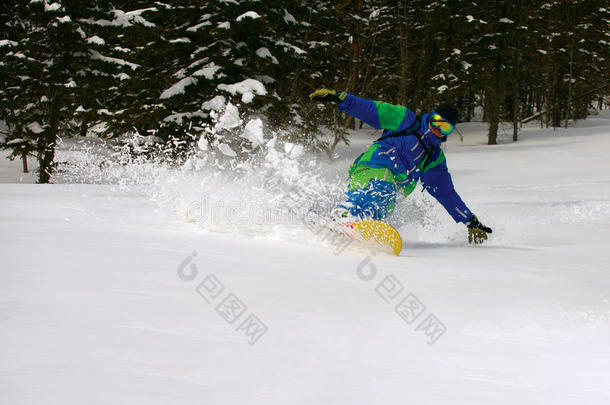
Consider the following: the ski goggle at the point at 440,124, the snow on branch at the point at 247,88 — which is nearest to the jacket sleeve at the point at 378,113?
the ski goggle at the point at 440,124

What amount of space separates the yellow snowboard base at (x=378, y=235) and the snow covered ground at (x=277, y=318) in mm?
105

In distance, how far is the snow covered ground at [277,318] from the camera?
58.1 inches

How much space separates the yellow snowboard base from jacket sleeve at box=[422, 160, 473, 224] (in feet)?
4.99

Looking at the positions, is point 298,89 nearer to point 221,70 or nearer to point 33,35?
point 221,70

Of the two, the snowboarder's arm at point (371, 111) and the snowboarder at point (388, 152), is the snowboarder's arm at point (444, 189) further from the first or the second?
the snowboarder's arm at point (371, 111)

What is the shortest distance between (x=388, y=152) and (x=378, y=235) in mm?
1185

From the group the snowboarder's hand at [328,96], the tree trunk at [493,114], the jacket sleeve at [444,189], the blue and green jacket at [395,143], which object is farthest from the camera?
the tree trunk at [493,114]

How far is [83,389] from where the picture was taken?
1327 mm

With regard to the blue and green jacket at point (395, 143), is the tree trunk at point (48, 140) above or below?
below

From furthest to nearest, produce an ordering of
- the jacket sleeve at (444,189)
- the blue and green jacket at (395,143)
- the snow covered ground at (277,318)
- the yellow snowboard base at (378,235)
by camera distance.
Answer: the jacket sleeve at (444,189) < the blue and green jacket at (395,143) < the yellow snowboard base at (378,235) < the snow covered ground at (277,318)

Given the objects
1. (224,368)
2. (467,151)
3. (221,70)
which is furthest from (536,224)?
(467,151)

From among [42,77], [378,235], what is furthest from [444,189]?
[42,77]

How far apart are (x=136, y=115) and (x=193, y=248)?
1303cm

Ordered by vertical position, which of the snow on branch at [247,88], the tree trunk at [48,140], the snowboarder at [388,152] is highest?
the snow on branch at [247,88]
